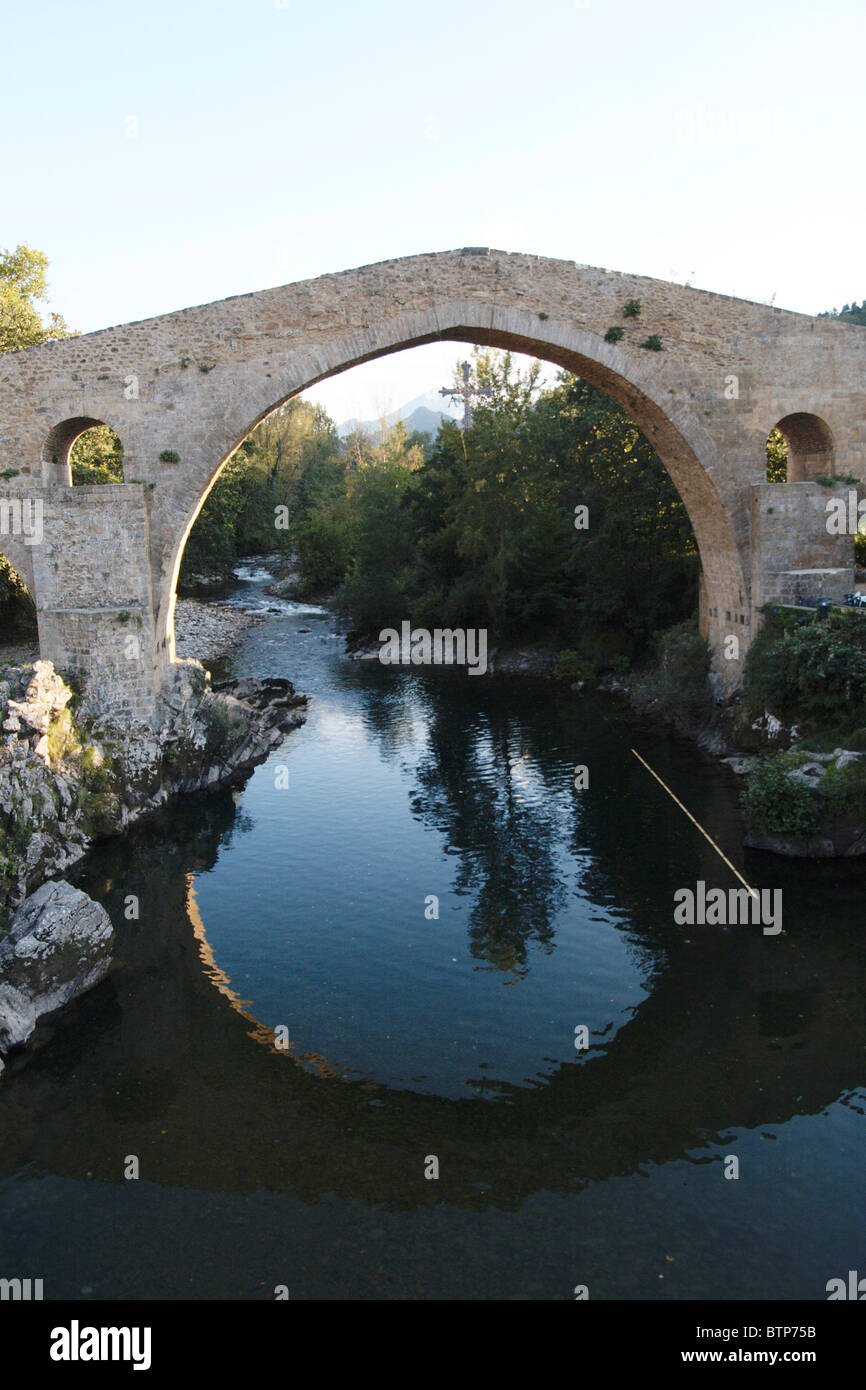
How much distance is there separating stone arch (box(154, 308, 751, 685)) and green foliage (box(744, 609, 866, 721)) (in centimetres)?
157

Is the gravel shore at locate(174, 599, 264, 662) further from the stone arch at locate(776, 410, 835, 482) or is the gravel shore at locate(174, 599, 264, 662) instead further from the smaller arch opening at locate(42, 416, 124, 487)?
the stone arch at locate(776, 410, 835, 482)

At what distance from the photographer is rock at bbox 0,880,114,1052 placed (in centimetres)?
848

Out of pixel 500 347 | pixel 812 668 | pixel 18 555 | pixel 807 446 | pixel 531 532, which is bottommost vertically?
pixel 812 668

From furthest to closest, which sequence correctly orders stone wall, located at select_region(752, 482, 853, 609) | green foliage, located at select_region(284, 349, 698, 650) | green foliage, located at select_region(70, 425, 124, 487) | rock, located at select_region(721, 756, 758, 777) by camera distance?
green foliage, located at select_region(70, 425, 124, 487) → green foliage, located at select_region(284, 349, 698, 650) → stone wall, located at select_region(752, 482, 853, 609) → rock, located at select_region(721, 756, 758, 777)

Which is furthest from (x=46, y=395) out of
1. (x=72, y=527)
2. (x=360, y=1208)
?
(x=360, y=1208)

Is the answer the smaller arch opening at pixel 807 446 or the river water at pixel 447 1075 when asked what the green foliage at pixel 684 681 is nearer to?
the smaller arch opening at pixel 807 446

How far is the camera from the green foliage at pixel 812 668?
520 inches

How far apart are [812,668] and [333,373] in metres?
8.83

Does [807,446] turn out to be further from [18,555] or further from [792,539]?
[18,555]

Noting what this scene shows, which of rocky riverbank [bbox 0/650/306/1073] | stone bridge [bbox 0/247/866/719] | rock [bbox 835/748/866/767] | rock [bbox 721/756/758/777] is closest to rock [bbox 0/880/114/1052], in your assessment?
rocky riverbank [bbox 0/650/306/1073]

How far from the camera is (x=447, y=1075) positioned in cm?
766

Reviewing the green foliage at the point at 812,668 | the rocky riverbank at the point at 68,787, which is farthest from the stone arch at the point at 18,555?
the green foliage at the point at 812,668

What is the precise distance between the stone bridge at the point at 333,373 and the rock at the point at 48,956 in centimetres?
559

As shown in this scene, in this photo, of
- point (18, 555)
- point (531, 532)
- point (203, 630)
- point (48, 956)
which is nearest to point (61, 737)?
point (18, 555)
